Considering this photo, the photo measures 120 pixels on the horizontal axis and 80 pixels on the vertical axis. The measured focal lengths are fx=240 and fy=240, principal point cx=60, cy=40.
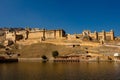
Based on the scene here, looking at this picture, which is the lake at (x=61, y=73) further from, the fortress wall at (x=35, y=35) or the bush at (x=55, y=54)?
the fortress wall at (x=35, y=35)

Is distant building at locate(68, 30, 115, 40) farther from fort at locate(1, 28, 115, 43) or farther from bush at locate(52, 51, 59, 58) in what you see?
bush at locate(52, 51, 59, 58)

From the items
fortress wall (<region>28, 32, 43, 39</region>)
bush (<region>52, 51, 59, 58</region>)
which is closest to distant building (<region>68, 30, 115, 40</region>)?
bush (<region>52, 51, 59, 58</region>)

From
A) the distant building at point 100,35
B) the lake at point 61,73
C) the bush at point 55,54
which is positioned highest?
the distant building at point 100,35

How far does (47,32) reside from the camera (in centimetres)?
12200

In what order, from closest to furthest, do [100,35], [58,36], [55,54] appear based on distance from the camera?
1. [55,54]
2. [58,36]
3. [100,35]

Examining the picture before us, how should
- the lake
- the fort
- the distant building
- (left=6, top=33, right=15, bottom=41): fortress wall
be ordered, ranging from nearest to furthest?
1. the lake
2. the fort
3. the distant building
4. (left=6, top=33, right=15, bottom=41): fortress wall

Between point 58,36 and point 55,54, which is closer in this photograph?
point 55,54

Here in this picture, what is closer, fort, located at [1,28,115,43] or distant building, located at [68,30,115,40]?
fort, located at [1,28,115,43]

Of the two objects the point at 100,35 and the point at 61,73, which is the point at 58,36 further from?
the point at 61,73

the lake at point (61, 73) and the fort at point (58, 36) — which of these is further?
the fort at point (58, 36)

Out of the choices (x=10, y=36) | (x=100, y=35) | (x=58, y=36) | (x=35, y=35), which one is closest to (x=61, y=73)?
(x=58, y=36)

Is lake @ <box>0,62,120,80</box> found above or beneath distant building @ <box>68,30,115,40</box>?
beneath

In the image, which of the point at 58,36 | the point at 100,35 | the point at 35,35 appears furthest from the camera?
the point at 35,35

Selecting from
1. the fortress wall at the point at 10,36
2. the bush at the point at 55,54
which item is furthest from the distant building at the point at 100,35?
the fortress wall at the point at 10,36
